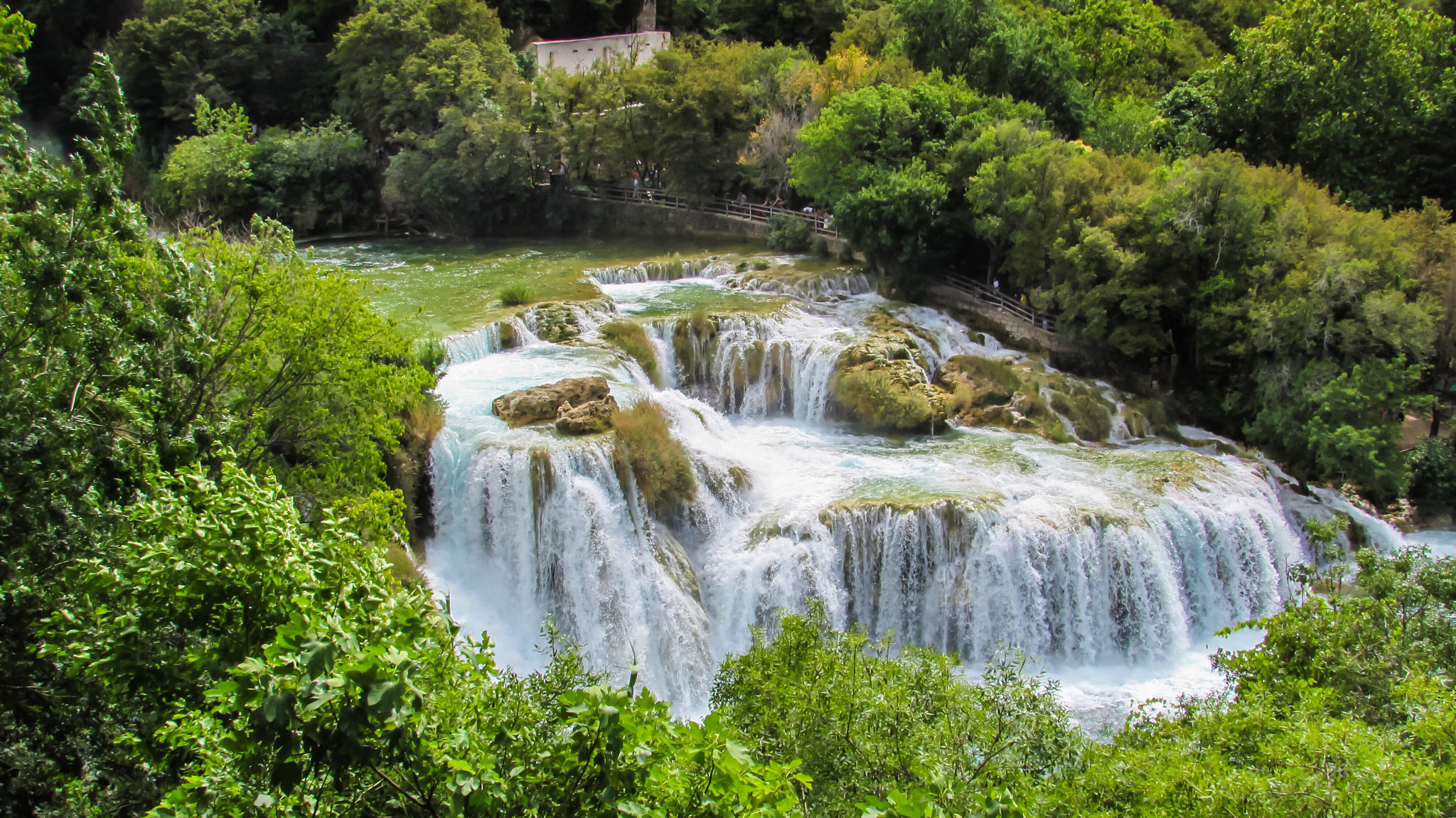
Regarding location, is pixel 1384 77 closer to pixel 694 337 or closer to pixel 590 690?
pixel 694 337

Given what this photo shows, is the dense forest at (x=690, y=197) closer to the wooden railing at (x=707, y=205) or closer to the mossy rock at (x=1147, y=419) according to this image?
the wooden railing at (x=707, y=205)

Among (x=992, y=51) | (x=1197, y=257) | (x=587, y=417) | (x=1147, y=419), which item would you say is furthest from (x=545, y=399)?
(x=992, y=51)

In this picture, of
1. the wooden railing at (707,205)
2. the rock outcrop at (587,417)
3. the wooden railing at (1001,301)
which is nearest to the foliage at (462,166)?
the wooden railing at (707,205)

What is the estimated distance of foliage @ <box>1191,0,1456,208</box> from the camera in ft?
95.7

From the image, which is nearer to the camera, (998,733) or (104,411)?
(998,733)

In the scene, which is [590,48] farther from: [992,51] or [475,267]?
[992,51]

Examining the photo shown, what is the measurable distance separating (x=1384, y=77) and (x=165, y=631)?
34838 millimetres

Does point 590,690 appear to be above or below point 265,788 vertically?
above

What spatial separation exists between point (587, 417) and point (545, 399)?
1163 mm

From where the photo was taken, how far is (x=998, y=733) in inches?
310

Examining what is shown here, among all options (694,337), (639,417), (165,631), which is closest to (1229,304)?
(694,337)

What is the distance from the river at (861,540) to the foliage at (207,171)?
15761mm

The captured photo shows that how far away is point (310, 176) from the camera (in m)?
37.5

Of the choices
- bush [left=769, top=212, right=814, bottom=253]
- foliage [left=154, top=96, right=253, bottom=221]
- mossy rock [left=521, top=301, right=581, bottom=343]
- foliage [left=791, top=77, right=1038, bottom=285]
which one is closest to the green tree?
foliage [left=791, top=77, right=1038, bottom=285]
